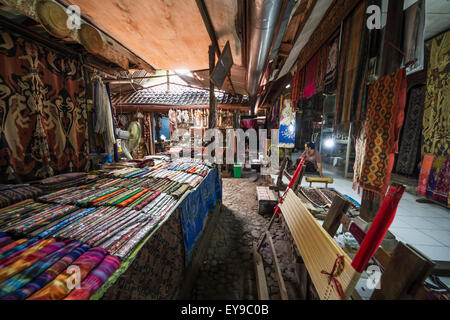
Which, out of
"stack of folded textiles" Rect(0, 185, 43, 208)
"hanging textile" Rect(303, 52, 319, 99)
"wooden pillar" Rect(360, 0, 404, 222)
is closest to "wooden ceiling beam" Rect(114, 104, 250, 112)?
"hanging textile" Rect(303, 52, 319, 99)

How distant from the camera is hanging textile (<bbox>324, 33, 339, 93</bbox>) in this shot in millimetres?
3175

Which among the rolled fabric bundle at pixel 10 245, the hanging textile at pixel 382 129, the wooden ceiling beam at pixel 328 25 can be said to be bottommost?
the rolled fabric bundle at pixel 10 245

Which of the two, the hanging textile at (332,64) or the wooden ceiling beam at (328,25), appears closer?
the wooden ceiling beam at (328,25)

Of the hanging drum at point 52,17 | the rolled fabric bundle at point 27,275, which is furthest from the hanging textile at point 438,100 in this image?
the hanging drum at point 52,17

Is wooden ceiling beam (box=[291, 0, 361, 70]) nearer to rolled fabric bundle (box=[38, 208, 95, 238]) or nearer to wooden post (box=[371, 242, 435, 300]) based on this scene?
wooden post (box=[371, 242, 435, 300])

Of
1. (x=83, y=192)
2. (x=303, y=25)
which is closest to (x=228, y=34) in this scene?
(x=303, y=25)

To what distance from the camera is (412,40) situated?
1948 mm

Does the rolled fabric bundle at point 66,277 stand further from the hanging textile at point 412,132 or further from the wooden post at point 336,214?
the hanging textile at point 412,132

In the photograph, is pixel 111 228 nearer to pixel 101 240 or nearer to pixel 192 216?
pixel 101 240

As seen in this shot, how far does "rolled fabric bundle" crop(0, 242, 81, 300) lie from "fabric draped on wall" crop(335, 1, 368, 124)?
3860 millimetres

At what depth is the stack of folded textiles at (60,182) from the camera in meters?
2.43

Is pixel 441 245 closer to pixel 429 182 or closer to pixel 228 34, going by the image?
pixel 429 182

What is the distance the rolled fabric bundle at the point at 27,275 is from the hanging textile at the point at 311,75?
5.26 meters
